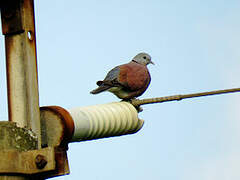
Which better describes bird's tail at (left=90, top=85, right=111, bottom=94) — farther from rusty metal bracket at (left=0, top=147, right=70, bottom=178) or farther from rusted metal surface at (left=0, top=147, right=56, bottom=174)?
rusted metal surface at (left=0, top=147, right=56, bottom=174)

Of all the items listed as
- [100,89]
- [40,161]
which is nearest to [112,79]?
[100,89]

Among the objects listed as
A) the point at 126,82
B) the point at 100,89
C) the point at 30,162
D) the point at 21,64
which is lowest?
the point at 100,89

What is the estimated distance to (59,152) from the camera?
9.02 ft

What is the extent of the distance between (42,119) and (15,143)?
487 millimetres

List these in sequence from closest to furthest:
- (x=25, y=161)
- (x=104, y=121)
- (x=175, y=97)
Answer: (x=25, y=161)
(x=104, y=121)
(x=175, y=97)

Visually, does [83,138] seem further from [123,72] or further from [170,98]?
[123,72]

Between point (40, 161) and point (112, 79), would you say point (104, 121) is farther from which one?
point (112, 79)

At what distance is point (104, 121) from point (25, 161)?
865 mm

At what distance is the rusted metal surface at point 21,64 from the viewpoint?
2.81m

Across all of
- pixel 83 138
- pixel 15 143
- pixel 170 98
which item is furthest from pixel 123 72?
pixel 15 143

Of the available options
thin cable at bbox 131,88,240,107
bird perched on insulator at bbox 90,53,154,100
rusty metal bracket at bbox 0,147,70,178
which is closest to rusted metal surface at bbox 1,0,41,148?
rusty metal bracket at bbox 0,147,70,178

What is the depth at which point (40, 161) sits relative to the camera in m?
2.51

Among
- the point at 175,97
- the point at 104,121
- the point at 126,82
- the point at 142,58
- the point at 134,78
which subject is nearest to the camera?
the point at 104,121

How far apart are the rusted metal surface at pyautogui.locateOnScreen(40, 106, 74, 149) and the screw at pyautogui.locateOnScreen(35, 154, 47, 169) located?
0.34 m
